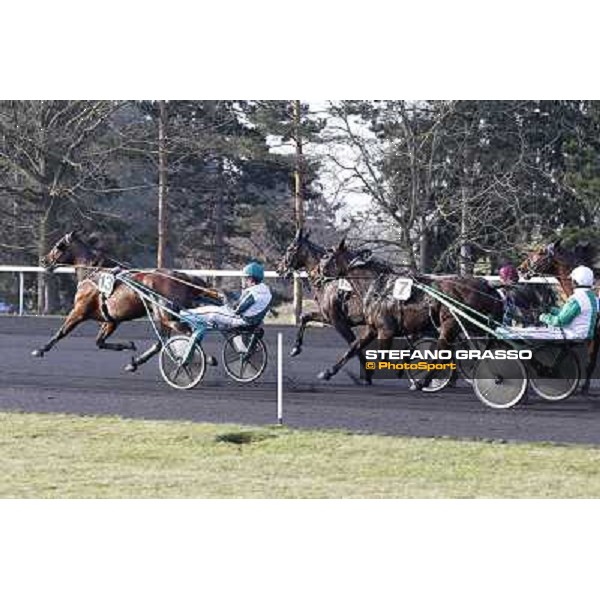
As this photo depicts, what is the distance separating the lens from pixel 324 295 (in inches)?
549

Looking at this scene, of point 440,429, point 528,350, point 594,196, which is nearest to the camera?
point 440,429

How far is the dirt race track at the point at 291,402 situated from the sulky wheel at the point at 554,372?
0.45ft

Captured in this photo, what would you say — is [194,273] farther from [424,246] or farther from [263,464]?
[263,464]

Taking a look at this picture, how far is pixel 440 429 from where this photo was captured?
36.2 ft

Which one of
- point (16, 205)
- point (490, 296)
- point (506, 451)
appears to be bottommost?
point (506, 451)

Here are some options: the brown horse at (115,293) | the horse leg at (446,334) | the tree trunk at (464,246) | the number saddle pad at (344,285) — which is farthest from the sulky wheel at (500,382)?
the tree trunk at (464,246)

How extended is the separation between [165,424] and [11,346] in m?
6.81

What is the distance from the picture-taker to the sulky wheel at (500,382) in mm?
12195

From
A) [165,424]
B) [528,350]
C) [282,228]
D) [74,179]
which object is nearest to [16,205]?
[74,179]

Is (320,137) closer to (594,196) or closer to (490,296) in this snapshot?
(594,196)

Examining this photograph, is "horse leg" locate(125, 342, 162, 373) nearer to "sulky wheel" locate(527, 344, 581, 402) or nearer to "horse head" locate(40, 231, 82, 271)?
"horse head" locate(40, 231, 82, 271)

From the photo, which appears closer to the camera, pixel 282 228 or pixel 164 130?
pixel 164 130

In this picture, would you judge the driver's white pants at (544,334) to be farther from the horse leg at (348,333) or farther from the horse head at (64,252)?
the horse head at (64,252)

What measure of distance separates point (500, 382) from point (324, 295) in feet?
7.93
